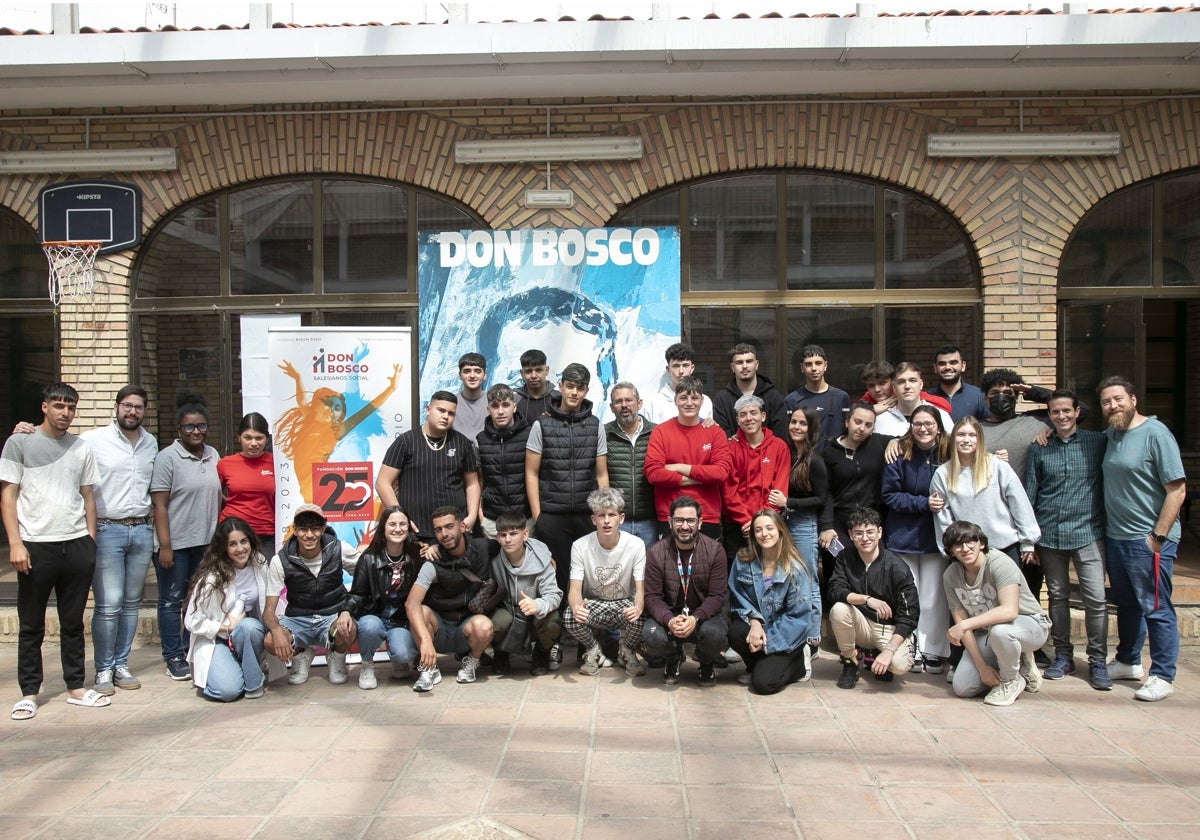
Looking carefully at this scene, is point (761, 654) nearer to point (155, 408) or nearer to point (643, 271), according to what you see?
point (643, 271)

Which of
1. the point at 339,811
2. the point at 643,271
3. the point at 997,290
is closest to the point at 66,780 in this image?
the point at 339,811

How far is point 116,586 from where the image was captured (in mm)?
6449

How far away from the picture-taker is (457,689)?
634 centimetres

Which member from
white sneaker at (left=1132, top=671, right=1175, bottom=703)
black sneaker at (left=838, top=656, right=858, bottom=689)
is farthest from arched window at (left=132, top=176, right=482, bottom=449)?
white sneaker at (left=1132, top=671, right=1175, bottom=703)

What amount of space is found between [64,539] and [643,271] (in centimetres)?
435

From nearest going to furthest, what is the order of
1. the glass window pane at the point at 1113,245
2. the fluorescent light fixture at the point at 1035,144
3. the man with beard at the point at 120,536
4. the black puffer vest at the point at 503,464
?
the man with beard at the point at 120,536 < the black puffer vest at the point at 503,464 < the fluorescent light fixture at the point at 1035,144 < the glass window pane at the point at 1113,245

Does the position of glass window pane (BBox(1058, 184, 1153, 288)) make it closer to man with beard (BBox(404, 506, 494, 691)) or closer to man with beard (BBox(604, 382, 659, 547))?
man with beard (BBox(604, 382, 659, 547))

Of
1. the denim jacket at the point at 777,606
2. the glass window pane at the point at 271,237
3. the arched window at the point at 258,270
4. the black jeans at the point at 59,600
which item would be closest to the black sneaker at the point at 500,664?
the denim jacket at the point at 777,606

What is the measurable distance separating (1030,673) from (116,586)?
5.48 meters

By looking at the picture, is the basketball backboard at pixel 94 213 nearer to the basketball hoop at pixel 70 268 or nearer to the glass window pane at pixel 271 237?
the basketball hoop at pixel 70 268

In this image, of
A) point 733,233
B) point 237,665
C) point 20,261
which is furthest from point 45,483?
point 733,233

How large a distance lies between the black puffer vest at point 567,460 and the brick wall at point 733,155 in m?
2.00

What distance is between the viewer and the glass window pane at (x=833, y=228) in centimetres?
827

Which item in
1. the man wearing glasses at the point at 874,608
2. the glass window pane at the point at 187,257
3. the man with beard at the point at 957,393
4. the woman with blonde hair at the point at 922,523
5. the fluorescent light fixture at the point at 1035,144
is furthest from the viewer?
the glass window pane at the point at 187,257
